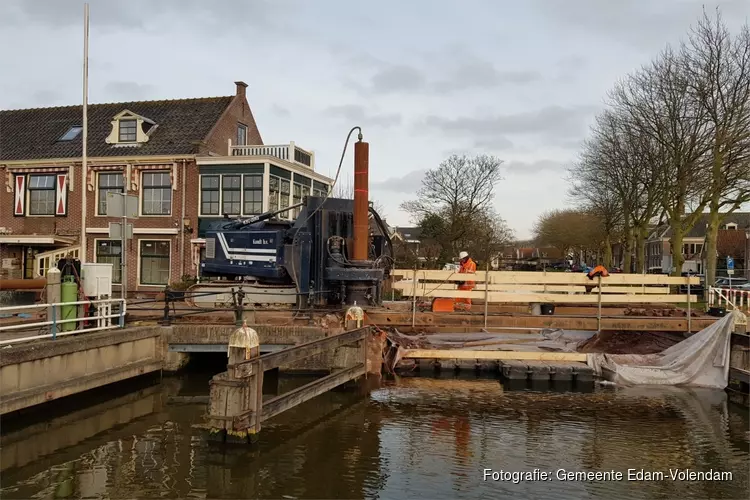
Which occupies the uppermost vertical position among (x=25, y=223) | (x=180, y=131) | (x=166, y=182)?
(x=180, y=131)

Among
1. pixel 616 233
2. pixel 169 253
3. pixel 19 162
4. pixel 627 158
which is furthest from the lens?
pixel 616 233

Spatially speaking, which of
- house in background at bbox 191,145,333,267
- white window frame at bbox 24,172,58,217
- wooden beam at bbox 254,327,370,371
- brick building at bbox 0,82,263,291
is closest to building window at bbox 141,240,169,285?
brick building at bbox 0,82,263,291

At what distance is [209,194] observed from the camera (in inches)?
921

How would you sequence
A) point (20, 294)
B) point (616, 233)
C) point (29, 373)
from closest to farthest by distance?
point (29, 373), point (20, 294), point (616, 233)

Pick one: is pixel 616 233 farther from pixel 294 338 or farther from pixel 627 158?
pixel 294 338

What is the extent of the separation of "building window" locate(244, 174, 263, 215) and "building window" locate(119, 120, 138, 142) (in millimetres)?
5866

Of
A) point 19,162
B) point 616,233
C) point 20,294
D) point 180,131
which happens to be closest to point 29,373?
Answer: point 20,294

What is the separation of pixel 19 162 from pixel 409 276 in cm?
2013

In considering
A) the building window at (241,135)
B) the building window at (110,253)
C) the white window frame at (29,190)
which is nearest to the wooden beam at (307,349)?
the building window at (110,253)

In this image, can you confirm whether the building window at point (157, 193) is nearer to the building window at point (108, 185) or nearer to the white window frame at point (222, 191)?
the building window at point (108, 185)

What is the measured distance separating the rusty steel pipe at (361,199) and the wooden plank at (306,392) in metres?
3.08

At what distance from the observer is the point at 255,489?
716 cm

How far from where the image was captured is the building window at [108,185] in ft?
79.3

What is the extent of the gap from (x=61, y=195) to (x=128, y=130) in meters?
3.78
